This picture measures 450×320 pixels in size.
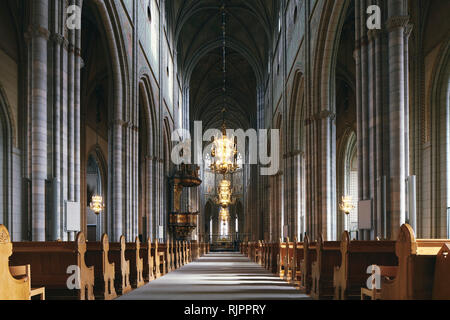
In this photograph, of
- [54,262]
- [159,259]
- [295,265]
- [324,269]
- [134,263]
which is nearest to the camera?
[54,262]

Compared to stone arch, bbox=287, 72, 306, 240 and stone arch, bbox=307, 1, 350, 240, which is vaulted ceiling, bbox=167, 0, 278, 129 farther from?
stone arch, bbox=307, 1, 350, 240

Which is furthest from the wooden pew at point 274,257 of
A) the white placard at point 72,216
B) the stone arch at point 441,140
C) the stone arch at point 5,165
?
the stone arch at point 5,165

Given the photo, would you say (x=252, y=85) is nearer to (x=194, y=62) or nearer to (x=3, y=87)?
(x=194, y=62)

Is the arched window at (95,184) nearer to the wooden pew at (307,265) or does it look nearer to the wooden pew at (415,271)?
the wooden pew at (307,265)

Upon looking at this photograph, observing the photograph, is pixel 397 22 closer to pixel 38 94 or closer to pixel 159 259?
pixel 38 94

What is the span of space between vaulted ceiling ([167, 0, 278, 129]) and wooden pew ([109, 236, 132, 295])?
19.7 m

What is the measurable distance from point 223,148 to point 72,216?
1726cm

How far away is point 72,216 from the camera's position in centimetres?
975

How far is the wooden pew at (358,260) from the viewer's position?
6.33 m

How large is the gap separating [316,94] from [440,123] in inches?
156

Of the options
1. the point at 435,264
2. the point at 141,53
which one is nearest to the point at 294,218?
the point at 141,53

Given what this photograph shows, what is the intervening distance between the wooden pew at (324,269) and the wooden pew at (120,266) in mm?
3594

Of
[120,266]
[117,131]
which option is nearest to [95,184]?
[117,131]

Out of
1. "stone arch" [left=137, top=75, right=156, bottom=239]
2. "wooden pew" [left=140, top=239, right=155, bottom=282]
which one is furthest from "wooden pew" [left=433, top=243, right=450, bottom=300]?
"stone arch" [left=137, top=75, right=156, bottom=239]
